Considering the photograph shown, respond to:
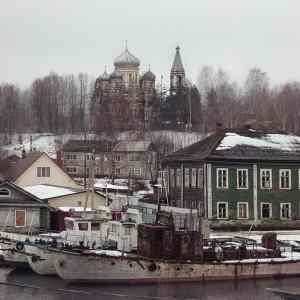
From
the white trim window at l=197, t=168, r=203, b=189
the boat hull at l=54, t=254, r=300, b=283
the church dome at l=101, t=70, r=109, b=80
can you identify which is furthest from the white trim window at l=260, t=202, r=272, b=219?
the church dome at l=101, t=70, r=109, b=80

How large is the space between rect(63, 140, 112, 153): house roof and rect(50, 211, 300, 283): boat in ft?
200

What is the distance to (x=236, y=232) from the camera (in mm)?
53750

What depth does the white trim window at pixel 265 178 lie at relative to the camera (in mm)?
56438

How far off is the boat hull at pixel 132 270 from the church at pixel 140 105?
7483 cm

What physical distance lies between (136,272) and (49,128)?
9267 cm

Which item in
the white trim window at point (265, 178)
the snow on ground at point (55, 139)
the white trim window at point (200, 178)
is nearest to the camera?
the white trim window at point (200, 178)

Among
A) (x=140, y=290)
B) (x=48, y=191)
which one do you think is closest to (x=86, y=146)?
(x=48, y=191)

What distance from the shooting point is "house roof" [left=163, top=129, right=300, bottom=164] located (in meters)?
55.8

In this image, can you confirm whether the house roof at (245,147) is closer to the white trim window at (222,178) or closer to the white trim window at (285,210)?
the white trim window at (222,178)

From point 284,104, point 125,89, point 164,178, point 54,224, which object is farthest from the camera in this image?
point 125,89

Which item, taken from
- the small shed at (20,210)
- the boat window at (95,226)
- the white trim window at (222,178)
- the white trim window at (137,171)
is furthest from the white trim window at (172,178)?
the white trim window at (137,171)

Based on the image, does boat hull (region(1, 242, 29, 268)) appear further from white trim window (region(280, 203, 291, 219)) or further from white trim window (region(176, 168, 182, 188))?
white trim window (region(280, 203, 291, 219))

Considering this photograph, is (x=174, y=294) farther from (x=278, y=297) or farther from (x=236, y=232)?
(x=236, y=232)

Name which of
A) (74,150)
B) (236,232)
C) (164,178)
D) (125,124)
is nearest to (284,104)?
(125,124)
